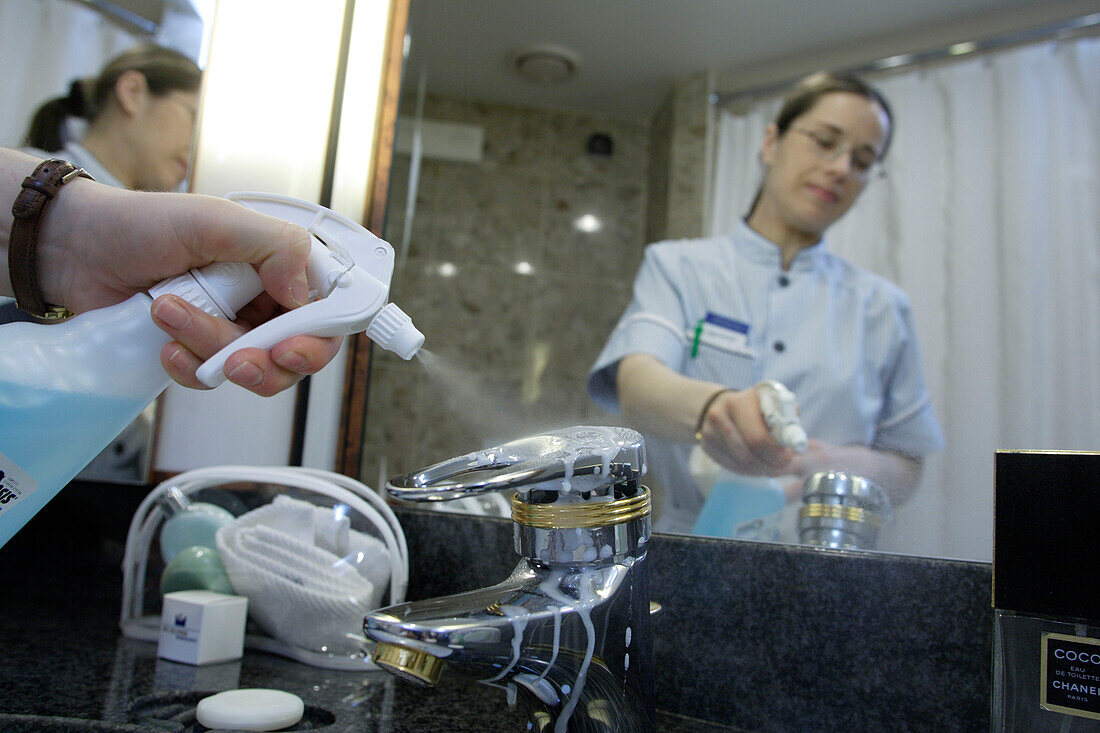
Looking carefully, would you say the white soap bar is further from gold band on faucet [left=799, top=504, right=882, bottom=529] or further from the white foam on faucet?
gold band on faucet [left=799, top=504, right=882, bottom=529]

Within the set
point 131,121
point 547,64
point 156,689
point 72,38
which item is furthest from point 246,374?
point 72,38

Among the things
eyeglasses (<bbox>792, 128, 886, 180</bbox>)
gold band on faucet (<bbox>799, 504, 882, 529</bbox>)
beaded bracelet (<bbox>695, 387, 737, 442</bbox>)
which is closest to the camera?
gold band on faucet (<bbox>799, 504, 882, 529</bbox>)

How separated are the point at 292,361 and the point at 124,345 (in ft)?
0.27

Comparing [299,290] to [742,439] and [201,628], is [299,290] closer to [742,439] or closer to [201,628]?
[201,628]

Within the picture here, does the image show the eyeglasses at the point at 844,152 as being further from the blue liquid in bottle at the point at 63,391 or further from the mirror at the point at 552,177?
the blue liquid in bottle at the point at 63,391

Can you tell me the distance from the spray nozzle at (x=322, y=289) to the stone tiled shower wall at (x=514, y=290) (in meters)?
0.31

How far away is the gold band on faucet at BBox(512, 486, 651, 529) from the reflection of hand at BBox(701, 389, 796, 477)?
1.04 feet

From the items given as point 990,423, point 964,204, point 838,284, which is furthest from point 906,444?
point 964,204

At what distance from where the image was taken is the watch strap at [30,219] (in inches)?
14.9

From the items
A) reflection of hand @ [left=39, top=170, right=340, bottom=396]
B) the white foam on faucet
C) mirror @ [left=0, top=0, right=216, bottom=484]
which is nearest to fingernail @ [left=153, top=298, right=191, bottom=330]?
reflection of hand @ [left=39, top=170, right=340, bottom=396]

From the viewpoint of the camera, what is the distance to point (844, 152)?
2.52 feet

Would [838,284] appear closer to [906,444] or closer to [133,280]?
[906,444]

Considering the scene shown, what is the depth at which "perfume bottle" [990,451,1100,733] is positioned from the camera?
331 mm

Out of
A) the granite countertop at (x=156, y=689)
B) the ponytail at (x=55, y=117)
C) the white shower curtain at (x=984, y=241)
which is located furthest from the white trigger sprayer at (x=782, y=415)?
the ponytail at (x=55, y=117)
